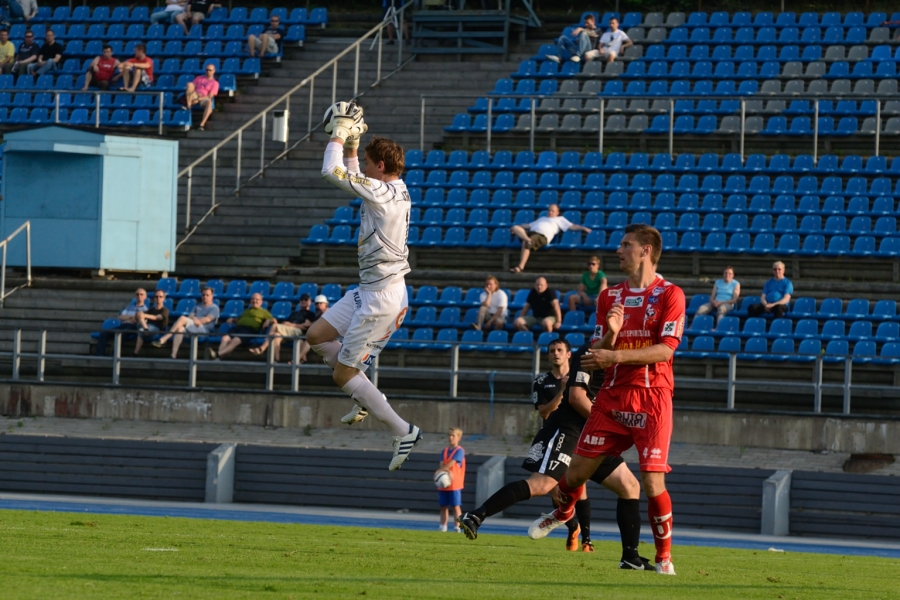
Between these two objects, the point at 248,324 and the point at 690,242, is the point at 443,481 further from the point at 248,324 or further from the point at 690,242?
the point at 690,242

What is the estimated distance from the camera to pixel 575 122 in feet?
89.4

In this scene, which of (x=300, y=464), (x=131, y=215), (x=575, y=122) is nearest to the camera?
(x=300, y=464)

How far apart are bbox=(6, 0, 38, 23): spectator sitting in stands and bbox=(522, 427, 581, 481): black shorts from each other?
26.4 metres

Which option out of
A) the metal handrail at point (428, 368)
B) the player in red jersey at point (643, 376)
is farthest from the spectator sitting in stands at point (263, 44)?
the player in red jersey at point (643, 376)

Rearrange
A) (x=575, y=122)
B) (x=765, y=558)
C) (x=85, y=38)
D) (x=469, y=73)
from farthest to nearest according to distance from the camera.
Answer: (x=85, y=38) → (x=469, y=73) → (x=575, y=122) → (x=765, y=558)

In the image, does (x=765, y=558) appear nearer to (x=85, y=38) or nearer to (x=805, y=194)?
(x=805, y=194)

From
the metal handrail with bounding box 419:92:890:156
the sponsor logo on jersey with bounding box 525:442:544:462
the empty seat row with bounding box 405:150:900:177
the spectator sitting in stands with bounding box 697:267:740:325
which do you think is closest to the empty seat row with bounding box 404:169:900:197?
the empty seat row with bounding box 405:150:900:177

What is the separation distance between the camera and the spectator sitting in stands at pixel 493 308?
70.0 ft

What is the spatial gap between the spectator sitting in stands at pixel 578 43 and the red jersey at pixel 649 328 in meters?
20.0

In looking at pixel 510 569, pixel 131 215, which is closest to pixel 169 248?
pixel 131 215

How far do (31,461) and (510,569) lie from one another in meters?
13.1

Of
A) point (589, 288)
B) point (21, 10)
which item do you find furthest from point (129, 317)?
point (21, 10)

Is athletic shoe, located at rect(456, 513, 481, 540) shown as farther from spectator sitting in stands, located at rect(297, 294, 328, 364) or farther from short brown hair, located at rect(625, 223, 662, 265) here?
spectator sitting in stands, located at rect(297, 294, 328, 364)

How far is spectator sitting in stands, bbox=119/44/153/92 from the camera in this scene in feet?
99.3
